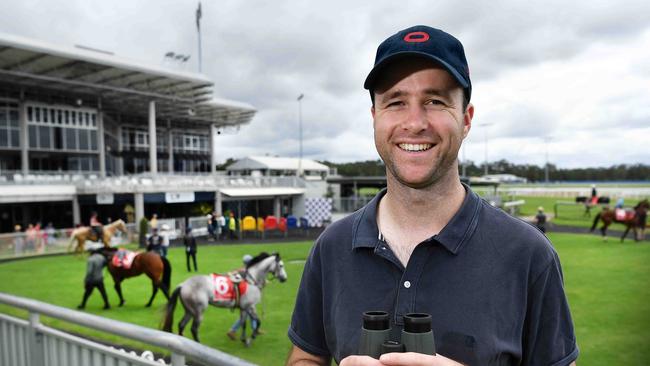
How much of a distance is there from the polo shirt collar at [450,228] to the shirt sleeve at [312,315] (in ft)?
0.70

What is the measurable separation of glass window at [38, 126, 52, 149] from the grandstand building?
0.07 meters

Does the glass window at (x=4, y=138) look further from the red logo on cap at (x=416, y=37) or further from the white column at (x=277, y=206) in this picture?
the red logo on cap at (x=416, y=37)

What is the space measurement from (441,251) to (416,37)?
64cm

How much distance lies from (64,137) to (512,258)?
122 ft

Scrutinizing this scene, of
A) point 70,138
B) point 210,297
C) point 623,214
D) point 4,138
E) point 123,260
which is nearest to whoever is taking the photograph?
point 210,297

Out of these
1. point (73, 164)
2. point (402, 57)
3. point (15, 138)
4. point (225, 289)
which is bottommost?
point (225, 289)

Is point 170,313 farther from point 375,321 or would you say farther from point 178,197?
point 178,197

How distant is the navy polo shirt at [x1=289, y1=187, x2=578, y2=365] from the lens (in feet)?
4.29

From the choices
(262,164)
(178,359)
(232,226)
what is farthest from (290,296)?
(262,164)

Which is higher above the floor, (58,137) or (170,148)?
(58,137)

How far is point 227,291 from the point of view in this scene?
752 cm

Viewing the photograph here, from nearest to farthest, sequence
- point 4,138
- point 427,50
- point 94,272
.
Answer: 1. point 427,50
2. point 94,272
3. point 4,138

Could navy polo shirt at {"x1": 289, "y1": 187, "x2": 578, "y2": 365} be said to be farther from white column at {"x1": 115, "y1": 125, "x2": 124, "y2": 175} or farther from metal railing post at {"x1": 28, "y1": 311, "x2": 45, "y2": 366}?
white column at {"x1": 115, "y1": 125, "x2": 124, "y2": 175}

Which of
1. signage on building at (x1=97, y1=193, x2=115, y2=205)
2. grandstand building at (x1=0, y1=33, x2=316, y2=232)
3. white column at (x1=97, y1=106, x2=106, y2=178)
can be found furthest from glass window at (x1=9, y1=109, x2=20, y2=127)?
signage on building at (x1=97, y1=193, x2=115, y2=205)
